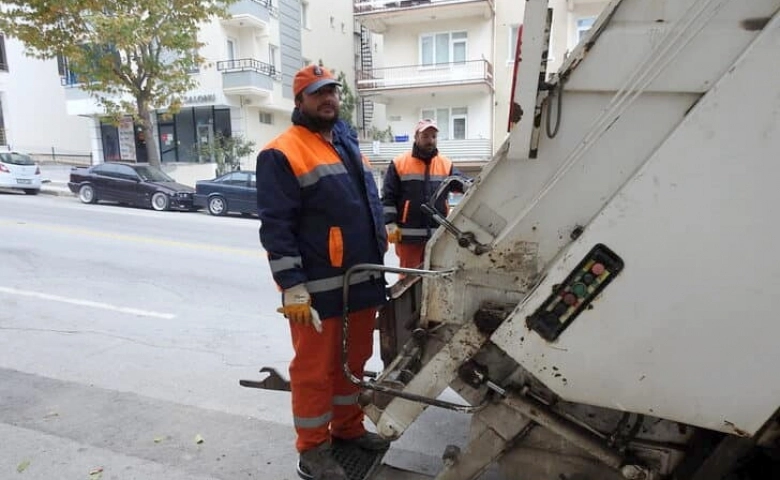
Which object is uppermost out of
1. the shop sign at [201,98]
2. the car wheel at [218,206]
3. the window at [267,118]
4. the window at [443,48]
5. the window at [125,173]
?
the window at [443,48]

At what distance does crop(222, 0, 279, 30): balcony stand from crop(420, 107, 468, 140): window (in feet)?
24.3

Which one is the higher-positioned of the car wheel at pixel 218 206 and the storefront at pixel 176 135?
the storefront at pixel 176 135

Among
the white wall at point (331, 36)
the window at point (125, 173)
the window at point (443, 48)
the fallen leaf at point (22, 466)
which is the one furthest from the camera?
the white wall at point (331, 36)

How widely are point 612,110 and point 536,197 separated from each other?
36 cm

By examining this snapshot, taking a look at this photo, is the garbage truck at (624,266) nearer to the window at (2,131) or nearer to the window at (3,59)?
the window at (2,131)

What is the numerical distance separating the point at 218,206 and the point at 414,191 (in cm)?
1102

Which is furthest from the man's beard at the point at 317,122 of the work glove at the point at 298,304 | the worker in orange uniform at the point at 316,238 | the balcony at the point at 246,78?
the balcony at the point at 246,78

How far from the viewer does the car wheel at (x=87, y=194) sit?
15.5m

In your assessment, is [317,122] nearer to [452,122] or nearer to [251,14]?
[452,122]

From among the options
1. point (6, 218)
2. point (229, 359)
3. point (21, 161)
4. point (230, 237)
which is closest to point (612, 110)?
point (229, 359)

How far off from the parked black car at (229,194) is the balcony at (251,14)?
331 inches

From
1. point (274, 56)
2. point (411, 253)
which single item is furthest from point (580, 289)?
point (274, 56)

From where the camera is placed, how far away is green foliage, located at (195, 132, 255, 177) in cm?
1978

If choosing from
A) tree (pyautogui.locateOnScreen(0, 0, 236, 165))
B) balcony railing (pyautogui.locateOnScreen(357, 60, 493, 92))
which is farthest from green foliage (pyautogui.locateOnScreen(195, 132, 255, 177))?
balcony railing (pyautogui.locateOnScreen(357, 60, 493, 92))
